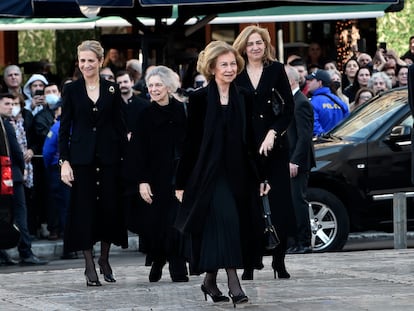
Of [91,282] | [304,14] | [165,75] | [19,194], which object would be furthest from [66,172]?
[304,14]

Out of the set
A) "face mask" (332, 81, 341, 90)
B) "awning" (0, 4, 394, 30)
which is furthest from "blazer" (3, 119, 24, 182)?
"awning" (0, 4, 394, 30)

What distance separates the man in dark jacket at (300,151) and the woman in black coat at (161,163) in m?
2.51

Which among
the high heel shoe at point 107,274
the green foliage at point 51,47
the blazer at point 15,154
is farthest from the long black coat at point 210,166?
the green foliage at point 51,47

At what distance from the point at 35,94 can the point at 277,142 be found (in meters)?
7.34

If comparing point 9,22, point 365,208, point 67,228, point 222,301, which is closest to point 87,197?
point 67,228

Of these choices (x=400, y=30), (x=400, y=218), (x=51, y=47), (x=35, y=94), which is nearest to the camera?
(x=400, y=218)

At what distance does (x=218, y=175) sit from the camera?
10836 mm

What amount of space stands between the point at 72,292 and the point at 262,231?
2004mm

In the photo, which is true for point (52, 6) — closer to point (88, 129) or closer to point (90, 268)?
point (88, 129)

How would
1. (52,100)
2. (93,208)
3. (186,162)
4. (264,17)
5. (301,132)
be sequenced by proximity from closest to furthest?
(186,162)
(93,208)
(301,132)
(52,100)
(264,17)

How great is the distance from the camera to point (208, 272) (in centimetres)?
1088

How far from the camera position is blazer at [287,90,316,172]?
15.2 metres

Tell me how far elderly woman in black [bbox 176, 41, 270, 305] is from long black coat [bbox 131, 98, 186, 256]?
171 cm

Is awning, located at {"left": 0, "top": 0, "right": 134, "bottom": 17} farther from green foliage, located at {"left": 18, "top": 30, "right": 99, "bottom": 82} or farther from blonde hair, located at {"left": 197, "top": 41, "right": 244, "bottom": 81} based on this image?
blonde hair, located at {"left": 197, "top": 41, "right": 244, "bottom": 81}
